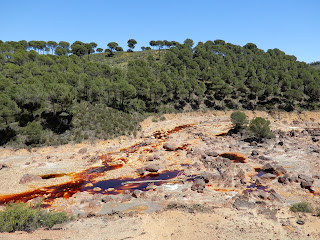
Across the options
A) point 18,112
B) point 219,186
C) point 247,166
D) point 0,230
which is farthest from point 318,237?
point 18,112

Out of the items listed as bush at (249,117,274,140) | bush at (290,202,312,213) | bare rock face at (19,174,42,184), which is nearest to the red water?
bare rock face at (19,174,42,184)

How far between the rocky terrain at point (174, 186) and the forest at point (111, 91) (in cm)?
520

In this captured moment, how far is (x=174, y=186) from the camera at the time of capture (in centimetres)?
2458

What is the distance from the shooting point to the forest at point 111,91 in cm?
4100

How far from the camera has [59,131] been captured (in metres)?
42.6

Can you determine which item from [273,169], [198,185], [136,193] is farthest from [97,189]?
[273,169]

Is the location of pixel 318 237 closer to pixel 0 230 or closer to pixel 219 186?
pixel 219 186

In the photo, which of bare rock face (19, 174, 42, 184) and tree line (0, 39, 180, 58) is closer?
bare rock face (19, 174, 42, 184)

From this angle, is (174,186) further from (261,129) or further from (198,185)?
(261,129)

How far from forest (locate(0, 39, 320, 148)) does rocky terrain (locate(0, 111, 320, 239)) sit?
205 inches

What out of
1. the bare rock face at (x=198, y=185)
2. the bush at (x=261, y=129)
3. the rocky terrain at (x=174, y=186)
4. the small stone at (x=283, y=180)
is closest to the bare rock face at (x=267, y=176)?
the rocky terrain at (x=174, y=186)

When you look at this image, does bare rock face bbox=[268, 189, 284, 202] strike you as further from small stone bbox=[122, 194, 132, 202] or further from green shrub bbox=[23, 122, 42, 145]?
green shrub bbox=[23, 122, 42, 145]

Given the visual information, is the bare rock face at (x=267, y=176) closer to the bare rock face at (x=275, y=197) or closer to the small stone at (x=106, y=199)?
the bare rock face at (x=275, y=197)

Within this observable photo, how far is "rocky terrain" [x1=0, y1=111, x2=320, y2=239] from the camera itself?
16219 mm
